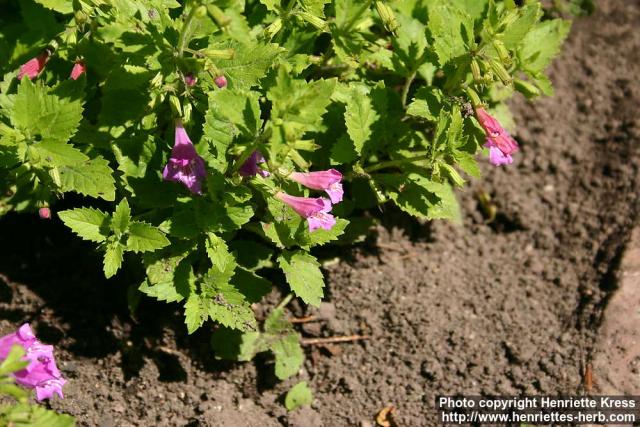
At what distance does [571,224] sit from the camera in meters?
4.45

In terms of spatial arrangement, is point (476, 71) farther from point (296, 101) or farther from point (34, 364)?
point (34, 364)

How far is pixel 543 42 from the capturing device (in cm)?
385

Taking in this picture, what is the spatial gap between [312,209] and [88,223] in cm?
101

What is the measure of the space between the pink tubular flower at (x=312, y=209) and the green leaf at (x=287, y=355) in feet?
2.98

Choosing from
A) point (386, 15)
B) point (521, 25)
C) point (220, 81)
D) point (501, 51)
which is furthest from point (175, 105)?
point (521, 25)

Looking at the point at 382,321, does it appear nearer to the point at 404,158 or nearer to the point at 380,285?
the point at 380,285

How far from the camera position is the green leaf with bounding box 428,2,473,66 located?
3314 mm

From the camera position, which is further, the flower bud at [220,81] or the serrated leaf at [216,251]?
the serrated leaf at [216,251]

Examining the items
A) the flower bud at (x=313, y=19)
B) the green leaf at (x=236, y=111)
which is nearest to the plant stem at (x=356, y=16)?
the flower bud at (x=313, y=19)

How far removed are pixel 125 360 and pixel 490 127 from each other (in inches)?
85.3

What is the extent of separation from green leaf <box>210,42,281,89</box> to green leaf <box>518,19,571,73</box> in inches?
59.4

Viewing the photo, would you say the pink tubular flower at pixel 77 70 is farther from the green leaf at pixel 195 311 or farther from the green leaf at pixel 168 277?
the green leaf at pixel 195 311

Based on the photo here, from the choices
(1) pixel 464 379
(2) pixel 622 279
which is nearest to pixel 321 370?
(1) pixel 464 379

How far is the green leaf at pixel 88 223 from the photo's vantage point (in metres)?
3.09
